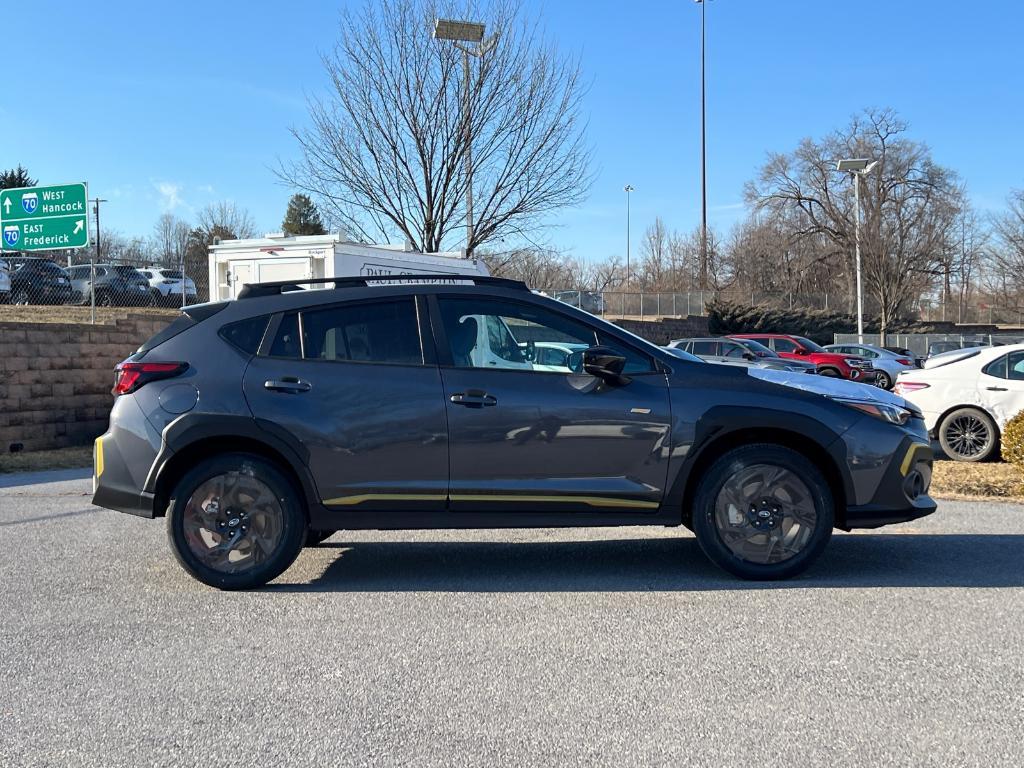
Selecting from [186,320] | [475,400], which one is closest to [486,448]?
[475,400]

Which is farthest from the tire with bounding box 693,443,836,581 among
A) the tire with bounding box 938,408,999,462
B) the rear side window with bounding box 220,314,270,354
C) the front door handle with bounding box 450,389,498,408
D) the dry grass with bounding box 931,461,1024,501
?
the tire with bounding box 938,408,999,462

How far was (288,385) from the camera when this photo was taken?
5.57 m

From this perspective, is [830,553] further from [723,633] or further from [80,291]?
[80,291]

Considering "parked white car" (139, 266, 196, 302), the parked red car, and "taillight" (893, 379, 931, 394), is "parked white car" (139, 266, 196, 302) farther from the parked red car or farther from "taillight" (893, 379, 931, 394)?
the parked red car

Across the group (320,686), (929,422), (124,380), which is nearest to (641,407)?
(320,686)

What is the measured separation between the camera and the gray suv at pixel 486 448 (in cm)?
550

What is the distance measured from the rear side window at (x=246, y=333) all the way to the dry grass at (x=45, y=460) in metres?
7.93

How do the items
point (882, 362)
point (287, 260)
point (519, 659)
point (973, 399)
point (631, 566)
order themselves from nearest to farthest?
point (519, 659)
point (631, 566)
point (973, 399)
point (287, 260)
point (882, 362)

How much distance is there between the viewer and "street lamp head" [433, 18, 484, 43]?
21.1 metres

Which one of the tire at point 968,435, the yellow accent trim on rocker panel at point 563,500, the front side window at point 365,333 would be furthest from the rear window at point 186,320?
the tire at point 968,435

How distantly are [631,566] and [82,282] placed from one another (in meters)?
16.3

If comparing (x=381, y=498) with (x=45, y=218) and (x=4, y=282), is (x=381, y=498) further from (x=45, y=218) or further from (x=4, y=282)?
(x=4, y=282)

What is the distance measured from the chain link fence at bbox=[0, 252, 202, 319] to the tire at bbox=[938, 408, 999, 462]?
48.9 ft

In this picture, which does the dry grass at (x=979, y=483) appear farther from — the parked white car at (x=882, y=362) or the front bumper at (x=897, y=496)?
the parked white car at (x=882, y=362)
